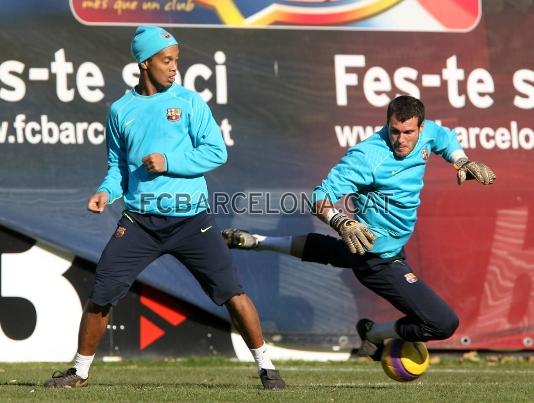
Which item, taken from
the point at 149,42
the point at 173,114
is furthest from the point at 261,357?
the point at 149,42

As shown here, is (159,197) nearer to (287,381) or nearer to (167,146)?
(167,146)

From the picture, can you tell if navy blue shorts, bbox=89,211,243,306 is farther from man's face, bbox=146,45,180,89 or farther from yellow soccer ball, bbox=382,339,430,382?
yellow soccer ball, bbox=382,339,430,382

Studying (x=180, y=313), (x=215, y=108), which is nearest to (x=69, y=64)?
(x=215, y=108)

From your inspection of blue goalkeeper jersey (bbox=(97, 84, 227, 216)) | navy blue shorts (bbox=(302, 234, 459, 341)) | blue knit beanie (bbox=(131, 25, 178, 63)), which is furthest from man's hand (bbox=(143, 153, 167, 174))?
navy blue shorts (bbox=(302, 234, 459, 341))

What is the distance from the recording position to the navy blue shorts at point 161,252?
7301mm

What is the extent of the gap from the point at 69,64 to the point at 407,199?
4010 millimetres

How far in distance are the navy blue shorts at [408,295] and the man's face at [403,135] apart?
768mm

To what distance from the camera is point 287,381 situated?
28.9 ft

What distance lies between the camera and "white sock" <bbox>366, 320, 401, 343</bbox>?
8.06m

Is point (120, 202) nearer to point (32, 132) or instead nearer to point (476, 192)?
point (32, 132)

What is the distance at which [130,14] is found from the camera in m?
10.6

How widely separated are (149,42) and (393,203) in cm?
197

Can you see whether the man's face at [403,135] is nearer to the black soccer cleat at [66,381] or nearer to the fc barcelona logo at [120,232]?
the fc barcelona logo at [120,232]

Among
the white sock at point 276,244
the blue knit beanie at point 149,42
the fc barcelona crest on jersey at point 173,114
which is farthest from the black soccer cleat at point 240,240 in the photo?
the blue knit beanie at point 149,42
